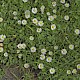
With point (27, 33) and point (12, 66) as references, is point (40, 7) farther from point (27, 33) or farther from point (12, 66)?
point (12, 66)

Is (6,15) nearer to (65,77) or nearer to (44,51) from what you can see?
(44,51)

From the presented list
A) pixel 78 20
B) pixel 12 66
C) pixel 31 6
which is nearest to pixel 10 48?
pixel 12 66

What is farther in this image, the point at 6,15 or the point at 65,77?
the point at 6,15

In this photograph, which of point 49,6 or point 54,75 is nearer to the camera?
point 54,75

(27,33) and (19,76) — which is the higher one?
(27,33)

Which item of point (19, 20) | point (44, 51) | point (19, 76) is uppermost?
point (19, 20)

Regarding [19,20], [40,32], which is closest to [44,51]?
[40,32]
